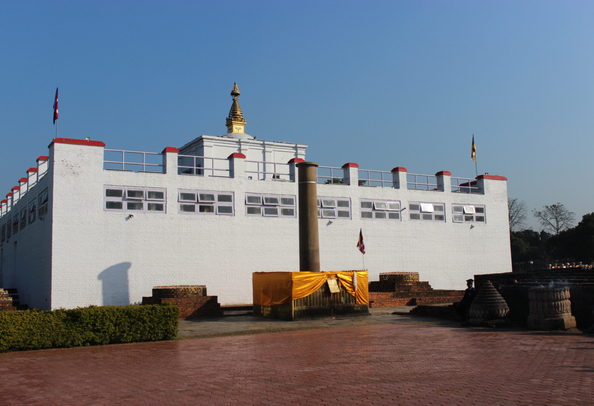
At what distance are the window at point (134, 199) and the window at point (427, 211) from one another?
52.9 feet

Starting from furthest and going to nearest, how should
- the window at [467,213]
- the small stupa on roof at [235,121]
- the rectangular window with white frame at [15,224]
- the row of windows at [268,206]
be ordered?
the small stupa on roof at [235,121] → the window at [467,213] → the rectangular window with white frame at [15,224] → the row of windows at [268,206]

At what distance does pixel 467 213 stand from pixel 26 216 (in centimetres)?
2828

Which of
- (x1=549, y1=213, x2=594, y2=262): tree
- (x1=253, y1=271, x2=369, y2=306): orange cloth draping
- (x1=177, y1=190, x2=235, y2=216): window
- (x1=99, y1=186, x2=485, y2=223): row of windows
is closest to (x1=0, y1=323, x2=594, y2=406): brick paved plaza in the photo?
(x1=253, y1=271, x2=369, y2=306): orange cloth draping

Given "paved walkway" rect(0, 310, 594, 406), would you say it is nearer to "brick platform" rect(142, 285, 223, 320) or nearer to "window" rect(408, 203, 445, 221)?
"brick platform" rect(142, 285, 223, 320)

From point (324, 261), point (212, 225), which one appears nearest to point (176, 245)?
point (212, 225)

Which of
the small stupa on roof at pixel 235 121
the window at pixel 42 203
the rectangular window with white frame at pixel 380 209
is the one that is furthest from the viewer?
the small stupa on roof at pixel 235 121

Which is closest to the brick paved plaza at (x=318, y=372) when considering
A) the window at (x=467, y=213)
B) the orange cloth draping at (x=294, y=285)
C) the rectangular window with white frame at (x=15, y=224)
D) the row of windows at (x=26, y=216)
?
the orange cloth draping at (x=294, y=285)

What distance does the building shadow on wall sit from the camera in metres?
23.0

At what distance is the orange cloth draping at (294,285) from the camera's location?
18.9 meters

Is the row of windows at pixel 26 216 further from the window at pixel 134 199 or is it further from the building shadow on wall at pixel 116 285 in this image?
the building shadow on wall at pixel 116 285

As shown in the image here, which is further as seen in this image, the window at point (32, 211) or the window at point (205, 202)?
→ the window at point (32, 211)

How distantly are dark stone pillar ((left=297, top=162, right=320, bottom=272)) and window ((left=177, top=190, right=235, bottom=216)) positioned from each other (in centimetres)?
646

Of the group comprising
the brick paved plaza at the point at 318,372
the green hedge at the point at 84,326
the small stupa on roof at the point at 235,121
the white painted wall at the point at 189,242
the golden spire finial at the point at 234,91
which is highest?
the golden spire finial at the point at 234,91

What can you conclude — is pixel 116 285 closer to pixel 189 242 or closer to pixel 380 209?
pixel 189 242
